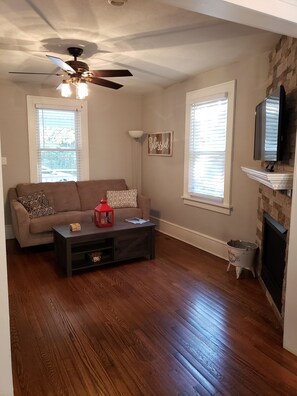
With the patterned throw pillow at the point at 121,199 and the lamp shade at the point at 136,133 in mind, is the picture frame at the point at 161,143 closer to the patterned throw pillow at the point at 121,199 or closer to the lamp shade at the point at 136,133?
the lamp shade at the point at 136,133

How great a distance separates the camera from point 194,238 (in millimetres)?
4508

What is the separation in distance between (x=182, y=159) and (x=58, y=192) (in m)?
2.04

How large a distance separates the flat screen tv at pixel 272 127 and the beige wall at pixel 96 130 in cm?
310

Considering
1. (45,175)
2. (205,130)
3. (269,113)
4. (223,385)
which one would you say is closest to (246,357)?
(223,385)

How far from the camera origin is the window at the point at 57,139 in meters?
4.84

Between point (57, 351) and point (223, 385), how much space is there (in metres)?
1.14

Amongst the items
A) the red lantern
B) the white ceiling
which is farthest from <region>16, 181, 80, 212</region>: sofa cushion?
the white ceiling

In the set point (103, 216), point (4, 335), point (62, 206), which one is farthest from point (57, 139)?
point (4, 335)

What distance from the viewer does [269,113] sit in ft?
8.46

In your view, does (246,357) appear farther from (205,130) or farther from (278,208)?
(205,130)

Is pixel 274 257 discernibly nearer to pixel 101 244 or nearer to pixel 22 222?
pixel 101 244

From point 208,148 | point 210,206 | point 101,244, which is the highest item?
point 208,148

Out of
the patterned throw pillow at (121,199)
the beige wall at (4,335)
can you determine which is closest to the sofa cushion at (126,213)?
the patterned throw pillow at (121,199)

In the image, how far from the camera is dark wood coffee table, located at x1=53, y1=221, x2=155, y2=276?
3.40 metres
